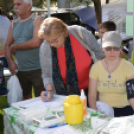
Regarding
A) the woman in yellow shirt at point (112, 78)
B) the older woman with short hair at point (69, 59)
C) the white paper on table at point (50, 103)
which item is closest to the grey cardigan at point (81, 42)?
the older woman with short hair at point (69, 59)

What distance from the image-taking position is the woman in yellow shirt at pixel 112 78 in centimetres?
178

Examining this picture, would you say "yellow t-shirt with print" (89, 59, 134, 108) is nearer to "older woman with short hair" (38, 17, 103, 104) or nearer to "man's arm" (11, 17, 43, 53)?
"older woman with short hair" (38, 17, 103, 104)

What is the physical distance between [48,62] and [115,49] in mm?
597

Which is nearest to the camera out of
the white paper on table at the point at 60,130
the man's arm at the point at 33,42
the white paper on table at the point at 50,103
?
the white paper on table at the point at 60,130

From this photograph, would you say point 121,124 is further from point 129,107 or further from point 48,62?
point 48,62

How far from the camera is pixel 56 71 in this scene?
6.27 feet

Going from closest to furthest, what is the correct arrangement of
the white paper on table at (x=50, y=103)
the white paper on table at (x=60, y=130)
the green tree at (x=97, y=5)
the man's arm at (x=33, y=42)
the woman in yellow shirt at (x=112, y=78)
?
the white paper on table at (x=60, y=130), the white paper on table at (x=50, y=103), the woman in yellow shirt at (x=112, y=78), the man's arm at (x=33, y=42), the green tree at (x=97, y=5)

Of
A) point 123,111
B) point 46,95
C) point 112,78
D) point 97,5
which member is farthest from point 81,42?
point 97,5

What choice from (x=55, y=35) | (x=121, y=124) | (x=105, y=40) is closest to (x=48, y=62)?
(x=55, y=35)

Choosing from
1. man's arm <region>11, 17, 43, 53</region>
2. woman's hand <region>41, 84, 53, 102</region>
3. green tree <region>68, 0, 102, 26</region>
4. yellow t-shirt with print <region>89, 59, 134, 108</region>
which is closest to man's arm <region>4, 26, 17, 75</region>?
man's arm <region>11, 17, 43, 53</region>

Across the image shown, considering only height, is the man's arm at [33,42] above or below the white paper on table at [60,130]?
above

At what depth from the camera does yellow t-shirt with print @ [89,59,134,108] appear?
1.78 m

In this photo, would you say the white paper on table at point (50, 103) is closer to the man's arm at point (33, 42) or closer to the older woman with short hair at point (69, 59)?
the older woman with short hair at point (69, 59)

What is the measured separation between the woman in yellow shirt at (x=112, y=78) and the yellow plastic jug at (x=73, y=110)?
1.68 ft
